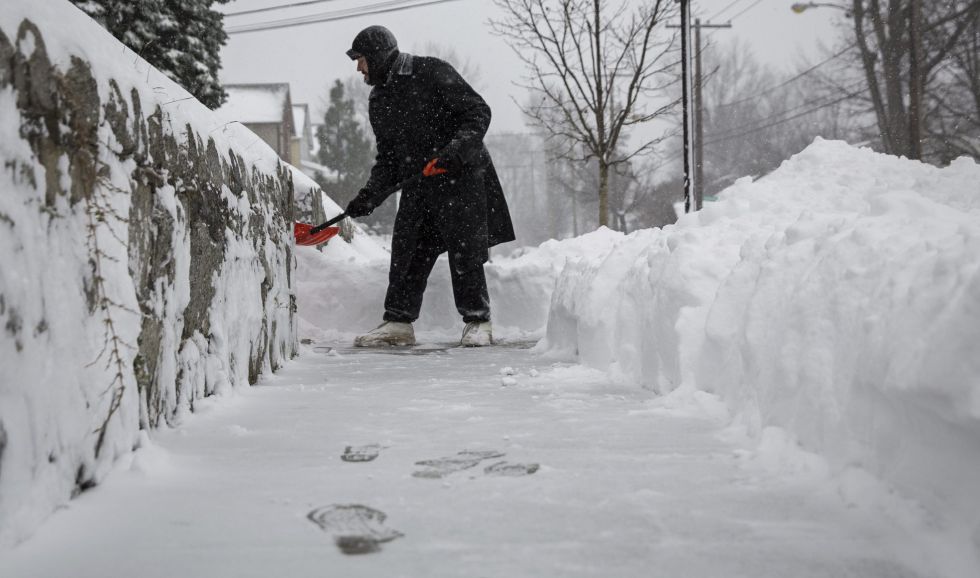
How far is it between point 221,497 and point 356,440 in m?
0.55

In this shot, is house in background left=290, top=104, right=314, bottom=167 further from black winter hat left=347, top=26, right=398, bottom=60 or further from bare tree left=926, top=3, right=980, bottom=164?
black winter hat left=347, top=26, right=398, bottom=60

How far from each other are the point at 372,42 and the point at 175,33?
37.5 feet

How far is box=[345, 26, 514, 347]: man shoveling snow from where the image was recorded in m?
4.71

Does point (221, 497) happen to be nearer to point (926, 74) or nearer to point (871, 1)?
point (926, 74)

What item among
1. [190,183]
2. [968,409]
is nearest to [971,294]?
[968,409]

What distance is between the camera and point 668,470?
1737mm

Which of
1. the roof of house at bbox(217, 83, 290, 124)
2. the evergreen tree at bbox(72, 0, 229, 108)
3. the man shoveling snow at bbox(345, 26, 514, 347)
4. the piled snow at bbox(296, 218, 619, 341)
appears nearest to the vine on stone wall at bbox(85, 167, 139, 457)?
the man shoveling snow at bbox(345, 26, 514, 347)

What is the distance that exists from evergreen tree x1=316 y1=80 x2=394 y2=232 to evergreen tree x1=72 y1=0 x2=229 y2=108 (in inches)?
467

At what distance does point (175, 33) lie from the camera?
560 inches

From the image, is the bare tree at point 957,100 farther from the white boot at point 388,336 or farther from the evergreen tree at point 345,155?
the evergreen tree at point 345,155

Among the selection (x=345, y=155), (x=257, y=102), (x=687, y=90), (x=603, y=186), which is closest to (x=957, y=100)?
(x=603, y=186)

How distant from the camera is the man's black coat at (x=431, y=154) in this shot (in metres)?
4.74

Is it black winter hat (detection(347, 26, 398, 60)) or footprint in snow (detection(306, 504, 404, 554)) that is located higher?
black winter hat (detection(347, 26, 398, 60))

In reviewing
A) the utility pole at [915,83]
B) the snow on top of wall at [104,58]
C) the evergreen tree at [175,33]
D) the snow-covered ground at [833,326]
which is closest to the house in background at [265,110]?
the evergreen tree at [175,33]
